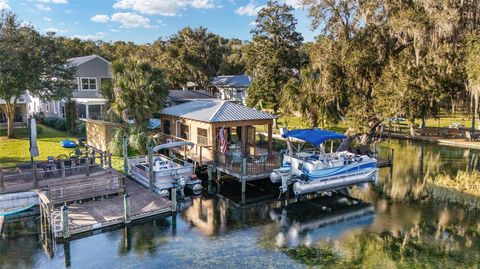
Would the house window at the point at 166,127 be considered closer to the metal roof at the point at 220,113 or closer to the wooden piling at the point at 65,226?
the metal roof at the point at 220,113

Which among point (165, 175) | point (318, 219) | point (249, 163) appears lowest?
point (318, 219)

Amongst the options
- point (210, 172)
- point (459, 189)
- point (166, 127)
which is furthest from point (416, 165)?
point (166, 127)

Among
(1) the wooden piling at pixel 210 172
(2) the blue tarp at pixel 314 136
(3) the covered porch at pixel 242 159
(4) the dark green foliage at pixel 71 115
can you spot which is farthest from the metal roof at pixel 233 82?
(1) the wooden piling at pixel 210 172

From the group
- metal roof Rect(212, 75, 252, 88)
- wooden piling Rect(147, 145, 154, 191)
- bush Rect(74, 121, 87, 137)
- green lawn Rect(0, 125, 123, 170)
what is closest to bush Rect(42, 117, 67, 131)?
green lawn Rect(0, 125, 123, 170)

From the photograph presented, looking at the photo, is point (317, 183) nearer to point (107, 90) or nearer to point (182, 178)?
point (182, 178)

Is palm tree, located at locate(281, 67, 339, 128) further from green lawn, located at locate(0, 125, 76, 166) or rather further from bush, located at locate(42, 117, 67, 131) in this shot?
bush, located at locate(42, 117, 67, 131)

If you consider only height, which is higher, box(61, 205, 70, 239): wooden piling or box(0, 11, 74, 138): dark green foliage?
box(0, 11, 74, 138): dark green foliage

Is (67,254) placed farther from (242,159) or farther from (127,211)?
(242,159)
